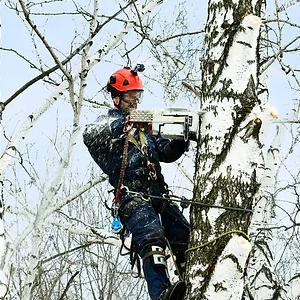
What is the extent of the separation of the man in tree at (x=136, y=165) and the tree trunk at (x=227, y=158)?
2.40 ft

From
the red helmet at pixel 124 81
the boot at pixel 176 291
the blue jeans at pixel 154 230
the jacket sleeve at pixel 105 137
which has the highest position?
the red helmet at pixel 124 81

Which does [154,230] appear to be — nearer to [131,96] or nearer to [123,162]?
[123,162]

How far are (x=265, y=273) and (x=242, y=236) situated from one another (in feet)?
10.5

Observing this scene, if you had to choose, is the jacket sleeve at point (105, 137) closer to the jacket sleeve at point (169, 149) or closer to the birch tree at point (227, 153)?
the jacket sleeve at point (169, 149)

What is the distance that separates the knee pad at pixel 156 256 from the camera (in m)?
3.88

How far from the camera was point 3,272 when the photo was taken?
4156 mm

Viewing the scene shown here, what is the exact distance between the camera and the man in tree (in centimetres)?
407

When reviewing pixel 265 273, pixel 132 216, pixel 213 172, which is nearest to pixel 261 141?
pixel 213 172

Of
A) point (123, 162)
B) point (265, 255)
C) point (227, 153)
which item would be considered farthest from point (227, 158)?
point (265, 255)

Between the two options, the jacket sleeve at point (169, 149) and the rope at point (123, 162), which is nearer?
the rope at point (123, 162)

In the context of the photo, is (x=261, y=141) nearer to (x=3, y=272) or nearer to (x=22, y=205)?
(x=3, y=272)

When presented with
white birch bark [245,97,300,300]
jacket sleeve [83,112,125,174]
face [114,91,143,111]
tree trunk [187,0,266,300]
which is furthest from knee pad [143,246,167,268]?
white birch bark [245,97,300,300]

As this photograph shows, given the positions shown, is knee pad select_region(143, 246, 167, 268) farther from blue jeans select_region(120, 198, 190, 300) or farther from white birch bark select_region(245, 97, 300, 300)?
white birch bark select_region(245, 97, 300, 300)

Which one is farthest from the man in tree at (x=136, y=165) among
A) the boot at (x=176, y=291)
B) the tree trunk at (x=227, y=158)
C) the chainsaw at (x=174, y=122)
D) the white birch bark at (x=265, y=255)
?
the white birch bark at (x=265, y=255)
